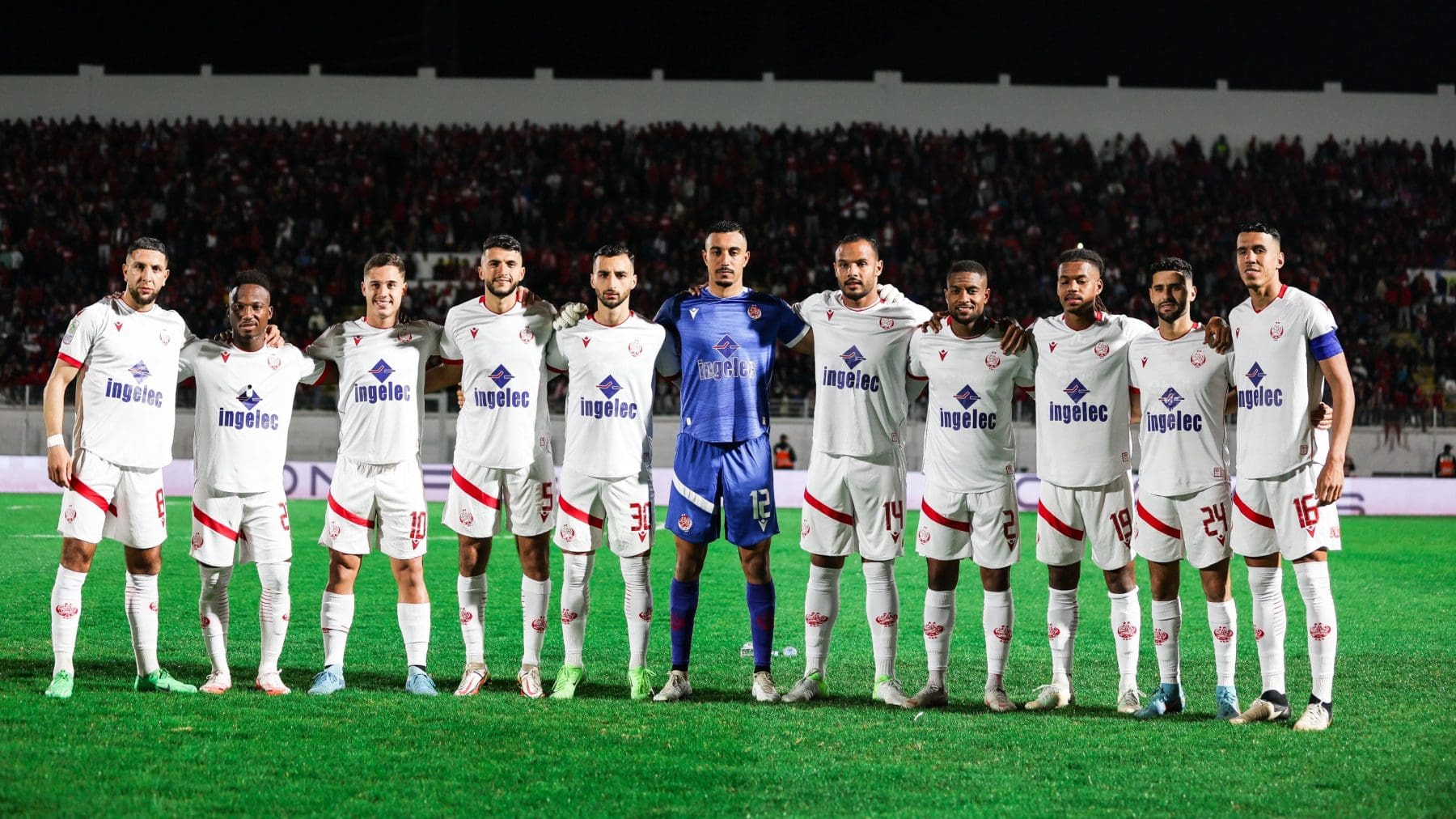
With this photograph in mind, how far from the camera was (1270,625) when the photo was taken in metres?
6.38

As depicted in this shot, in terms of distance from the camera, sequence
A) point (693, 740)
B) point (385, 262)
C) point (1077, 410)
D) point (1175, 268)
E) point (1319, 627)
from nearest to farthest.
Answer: point (693, 740) → point (1319, 627) → point (1175, 268) → point (1077, 410) → point (385, 262)

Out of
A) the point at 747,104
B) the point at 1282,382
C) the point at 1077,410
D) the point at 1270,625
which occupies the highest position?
the point at 747,104

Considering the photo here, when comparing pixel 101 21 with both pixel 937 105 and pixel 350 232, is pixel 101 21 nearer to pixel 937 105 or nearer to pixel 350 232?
pixel 350 232

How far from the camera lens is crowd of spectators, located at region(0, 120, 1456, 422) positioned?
27609 millimetres

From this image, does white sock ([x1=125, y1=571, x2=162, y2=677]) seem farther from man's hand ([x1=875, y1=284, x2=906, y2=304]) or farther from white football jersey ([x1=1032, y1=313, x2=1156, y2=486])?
white football jersey ([x1=1032, y1=313, x2=1156, y2=486])

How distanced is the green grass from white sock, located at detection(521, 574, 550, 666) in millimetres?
288

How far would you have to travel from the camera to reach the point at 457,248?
2939 centimetres

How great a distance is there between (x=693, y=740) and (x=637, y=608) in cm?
123

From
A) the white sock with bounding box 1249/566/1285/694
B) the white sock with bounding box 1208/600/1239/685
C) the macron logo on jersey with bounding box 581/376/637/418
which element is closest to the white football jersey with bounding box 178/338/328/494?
the macron logo on jersey with bounding box 581/376/637/418

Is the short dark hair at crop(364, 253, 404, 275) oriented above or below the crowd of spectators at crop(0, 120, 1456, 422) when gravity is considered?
below

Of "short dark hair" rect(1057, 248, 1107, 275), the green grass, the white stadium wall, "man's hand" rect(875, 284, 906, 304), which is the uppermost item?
the white stadium wall

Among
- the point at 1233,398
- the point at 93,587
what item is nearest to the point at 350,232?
the point at 93,587

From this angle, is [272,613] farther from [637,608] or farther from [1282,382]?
[1282,382]

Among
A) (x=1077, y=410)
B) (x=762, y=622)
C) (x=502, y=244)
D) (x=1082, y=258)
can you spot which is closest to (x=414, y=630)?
(x=762, y=622)
